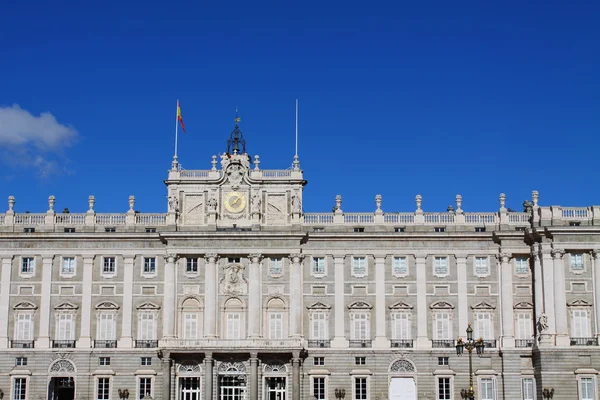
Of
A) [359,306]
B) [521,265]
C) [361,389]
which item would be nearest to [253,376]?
[361,389]

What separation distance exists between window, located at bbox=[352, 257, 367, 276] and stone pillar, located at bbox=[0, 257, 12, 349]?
25.1 metres

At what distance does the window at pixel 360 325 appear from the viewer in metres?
68.6

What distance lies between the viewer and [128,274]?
69375mm

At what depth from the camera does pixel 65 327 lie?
6881 centimetres

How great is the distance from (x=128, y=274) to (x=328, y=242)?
1483 cm

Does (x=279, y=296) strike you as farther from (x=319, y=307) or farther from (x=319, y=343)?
(x=319, y=343)

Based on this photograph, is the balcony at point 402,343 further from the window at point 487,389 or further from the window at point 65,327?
the window at point 65,327

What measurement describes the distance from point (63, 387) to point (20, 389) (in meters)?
2.98

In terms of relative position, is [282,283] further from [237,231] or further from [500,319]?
[500,319]

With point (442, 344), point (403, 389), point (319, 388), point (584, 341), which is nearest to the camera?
point (584, 341)

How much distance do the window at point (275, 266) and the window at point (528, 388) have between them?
18912 mm

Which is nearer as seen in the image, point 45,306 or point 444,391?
point 444,391

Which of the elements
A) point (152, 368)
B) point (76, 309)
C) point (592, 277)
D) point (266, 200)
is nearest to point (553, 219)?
point (592, 277)

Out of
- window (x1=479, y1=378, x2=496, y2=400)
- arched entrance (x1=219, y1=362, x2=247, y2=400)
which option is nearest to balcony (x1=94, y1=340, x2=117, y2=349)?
arched entrance (x1=219, y1=362, x2=247, y2=400)
